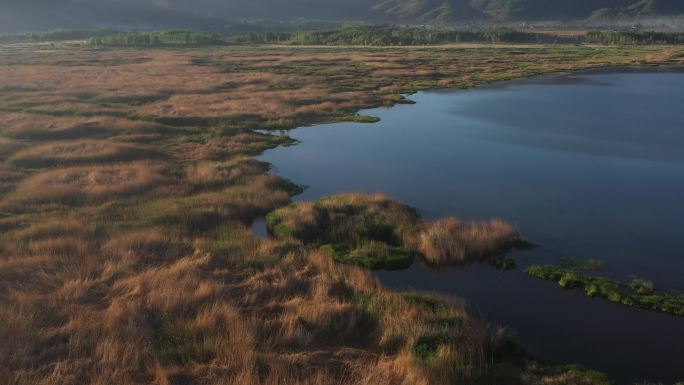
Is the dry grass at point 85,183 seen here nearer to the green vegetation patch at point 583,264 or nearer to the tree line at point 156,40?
the green vegetation patch at point 583,264

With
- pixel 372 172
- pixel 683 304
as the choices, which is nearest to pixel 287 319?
pixel 683 304

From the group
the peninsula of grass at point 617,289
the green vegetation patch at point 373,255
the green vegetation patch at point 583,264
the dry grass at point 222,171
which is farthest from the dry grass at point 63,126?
the peninsula of grass at point 617,289

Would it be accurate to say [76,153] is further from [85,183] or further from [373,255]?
[373,255]

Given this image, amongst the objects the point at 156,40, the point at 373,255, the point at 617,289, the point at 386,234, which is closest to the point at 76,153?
the point at 386,234

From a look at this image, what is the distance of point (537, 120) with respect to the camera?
4778 centimetres

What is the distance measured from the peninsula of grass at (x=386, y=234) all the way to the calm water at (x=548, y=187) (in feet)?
2.35

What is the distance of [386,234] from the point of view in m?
20.0

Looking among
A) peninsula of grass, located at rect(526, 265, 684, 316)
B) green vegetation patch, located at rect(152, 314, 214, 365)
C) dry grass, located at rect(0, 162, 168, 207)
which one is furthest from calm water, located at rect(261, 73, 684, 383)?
dry grass, located at rect(0, 162, 168, 207)

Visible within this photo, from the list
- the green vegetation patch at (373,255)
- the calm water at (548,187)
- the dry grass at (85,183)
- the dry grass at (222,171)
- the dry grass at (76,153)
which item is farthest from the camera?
the dry grass at (76,153)

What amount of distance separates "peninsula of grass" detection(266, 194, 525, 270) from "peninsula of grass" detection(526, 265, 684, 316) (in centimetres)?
131

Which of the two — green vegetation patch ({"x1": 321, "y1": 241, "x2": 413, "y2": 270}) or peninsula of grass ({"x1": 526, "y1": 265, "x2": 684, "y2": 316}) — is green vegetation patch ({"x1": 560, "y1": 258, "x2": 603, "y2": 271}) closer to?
peninsula of grass ({"x1": 526, "y1": 265, "x2": 684, "y2": 316})

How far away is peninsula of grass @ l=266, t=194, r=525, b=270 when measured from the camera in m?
17.8

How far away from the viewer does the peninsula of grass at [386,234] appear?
1781cm

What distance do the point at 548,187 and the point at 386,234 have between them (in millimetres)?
11735
